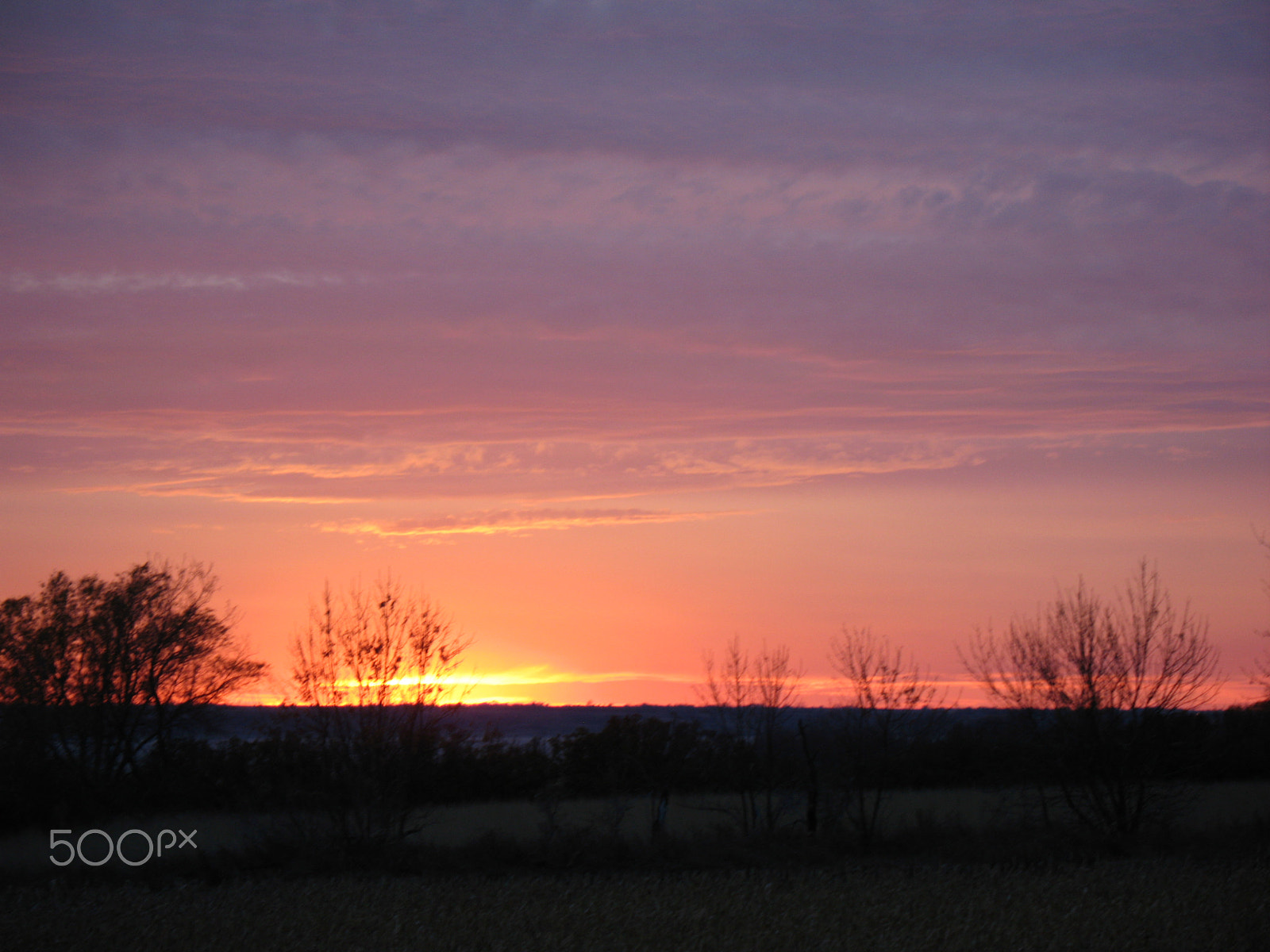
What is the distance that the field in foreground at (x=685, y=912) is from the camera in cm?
1362

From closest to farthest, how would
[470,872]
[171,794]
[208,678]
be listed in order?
[470,872]
[171,794]
[208,678]

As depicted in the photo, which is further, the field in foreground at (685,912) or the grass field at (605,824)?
the grass field at (605,824)

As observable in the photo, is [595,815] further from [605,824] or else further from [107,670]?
[107,670]

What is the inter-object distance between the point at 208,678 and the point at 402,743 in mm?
13391

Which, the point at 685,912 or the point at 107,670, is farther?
the point at 107,670

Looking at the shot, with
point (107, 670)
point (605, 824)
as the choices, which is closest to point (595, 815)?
point (605, 824)

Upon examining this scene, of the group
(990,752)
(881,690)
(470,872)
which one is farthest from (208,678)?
(990,752)

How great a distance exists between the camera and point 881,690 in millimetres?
24109

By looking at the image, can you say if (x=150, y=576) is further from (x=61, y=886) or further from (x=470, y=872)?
(x=470, y=872)

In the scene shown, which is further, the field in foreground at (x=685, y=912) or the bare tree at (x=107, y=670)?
the bare tree at (x=107, y=670)

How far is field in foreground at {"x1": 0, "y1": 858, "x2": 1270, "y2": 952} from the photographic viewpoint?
13617 mm

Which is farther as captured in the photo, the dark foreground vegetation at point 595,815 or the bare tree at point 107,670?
the bare tree at point 107,670

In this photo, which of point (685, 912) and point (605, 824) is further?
point (605, 824)

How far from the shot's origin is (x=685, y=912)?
51.1 ft
